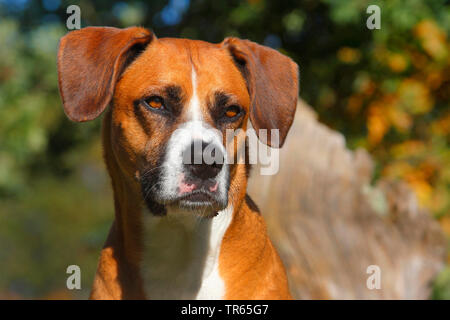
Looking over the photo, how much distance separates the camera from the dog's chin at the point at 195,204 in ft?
9.93

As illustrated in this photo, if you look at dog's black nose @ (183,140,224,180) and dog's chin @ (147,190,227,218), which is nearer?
dog's black nose @ (183,140,224,180)

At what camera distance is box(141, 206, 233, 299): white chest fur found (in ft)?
10.7

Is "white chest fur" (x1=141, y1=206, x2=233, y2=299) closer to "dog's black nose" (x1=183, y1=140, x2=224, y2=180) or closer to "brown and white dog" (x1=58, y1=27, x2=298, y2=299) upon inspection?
"brown and white dog" (x1=58, y1=27, x2=298, y2=299)

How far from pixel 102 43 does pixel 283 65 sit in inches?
38.4

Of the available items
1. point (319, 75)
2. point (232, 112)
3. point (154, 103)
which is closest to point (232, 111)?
point (232, 112)

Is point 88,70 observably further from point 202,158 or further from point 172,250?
point 172,250

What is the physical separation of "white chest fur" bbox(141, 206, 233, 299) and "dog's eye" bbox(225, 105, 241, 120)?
486 millimetres

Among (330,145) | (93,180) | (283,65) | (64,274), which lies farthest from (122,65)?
(93,180)

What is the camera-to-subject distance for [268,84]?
3.41m

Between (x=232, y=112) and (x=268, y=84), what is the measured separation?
0.27 meters

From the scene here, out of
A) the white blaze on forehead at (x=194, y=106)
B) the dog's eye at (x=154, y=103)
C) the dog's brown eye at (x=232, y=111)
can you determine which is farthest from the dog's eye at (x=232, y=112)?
the dog's eye at (x=154, y=103)

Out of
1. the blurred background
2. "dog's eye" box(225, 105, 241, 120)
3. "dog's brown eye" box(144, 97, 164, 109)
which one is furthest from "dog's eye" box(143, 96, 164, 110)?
the blurred background

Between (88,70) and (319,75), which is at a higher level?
(88,70)
